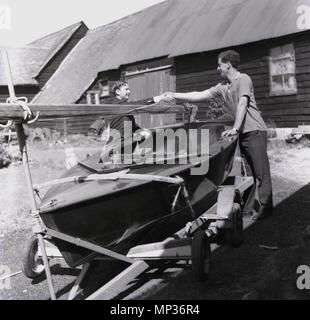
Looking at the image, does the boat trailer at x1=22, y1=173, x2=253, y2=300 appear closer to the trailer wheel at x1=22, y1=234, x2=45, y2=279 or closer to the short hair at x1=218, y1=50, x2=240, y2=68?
the trailer wheel at x1=22, y1=234, x2=45, y2=279

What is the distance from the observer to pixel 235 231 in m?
4.70

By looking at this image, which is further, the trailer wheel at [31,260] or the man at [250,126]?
the man at [250,126]

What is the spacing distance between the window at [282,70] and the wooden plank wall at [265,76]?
0.16 meters

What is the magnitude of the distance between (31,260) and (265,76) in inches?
443

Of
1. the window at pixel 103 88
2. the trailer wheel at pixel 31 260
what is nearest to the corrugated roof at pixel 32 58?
the window at pixel 103 88

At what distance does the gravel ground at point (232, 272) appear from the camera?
3785 mm

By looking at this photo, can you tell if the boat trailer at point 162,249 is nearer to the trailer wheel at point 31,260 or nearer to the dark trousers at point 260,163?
the trailer wheel at point 31,260

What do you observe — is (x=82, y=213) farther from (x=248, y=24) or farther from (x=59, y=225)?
(x=248, y=24)

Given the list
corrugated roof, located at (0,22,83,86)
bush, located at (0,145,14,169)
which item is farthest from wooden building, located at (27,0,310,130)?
corrugated roof, located at (0,22,83,86)

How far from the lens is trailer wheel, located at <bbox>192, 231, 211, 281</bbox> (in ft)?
12.5

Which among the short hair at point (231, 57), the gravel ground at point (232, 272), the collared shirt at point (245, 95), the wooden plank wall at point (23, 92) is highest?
the wooden plank wall at point (23, 92)

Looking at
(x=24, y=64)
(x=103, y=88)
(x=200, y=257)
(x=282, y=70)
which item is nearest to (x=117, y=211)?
(x=200, y=257)

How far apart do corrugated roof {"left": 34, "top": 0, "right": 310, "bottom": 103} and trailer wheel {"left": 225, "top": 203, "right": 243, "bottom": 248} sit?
901 centimetres

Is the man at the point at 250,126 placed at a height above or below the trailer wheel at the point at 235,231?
above
